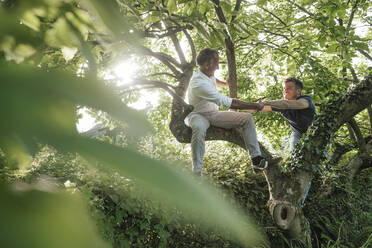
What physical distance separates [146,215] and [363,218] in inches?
139

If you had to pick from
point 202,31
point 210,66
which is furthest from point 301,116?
point 202,31

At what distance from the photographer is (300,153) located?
4047 millimetres

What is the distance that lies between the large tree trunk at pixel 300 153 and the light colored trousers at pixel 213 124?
0.61 feet

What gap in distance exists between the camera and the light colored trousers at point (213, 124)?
3.76 metres

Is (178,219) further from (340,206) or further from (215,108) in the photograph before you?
(340,206)

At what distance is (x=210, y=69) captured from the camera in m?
3.84

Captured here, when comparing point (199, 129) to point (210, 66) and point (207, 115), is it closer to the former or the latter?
point (207, 115)

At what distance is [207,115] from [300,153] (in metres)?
1.46

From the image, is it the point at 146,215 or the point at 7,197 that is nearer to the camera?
the point at 7,197

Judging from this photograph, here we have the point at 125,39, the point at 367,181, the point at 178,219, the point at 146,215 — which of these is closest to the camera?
the point at 125,39

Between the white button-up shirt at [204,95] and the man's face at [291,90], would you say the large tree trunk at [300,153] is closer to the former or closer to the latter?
the white button-up shirt at [204,95]

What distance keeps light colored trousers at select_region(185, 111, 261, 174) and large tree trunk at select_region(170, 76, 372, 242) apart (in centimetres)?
19

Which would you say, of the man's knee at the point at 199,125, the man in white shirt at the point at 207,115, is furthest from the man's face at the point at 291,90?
the man's knee at the point at 199,125

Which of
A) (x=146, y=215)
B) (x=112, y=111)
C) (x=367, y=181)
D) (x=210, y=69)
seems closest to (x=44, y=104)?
(x=112, y=111)
